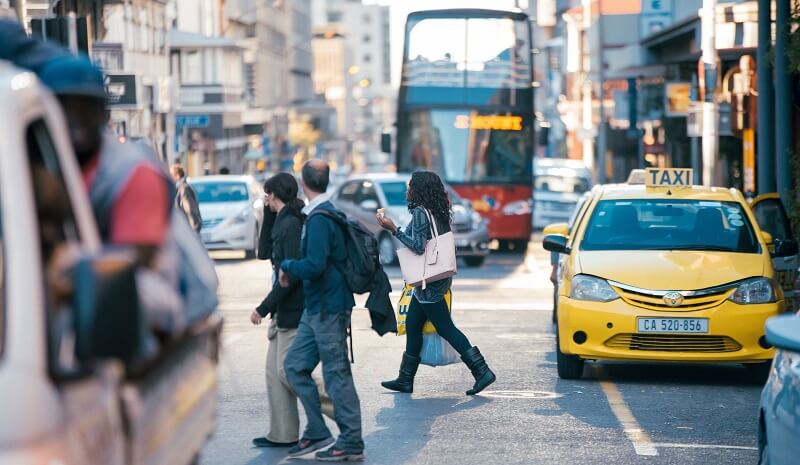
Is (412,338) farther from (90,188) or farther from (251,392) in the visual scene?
(90,188)

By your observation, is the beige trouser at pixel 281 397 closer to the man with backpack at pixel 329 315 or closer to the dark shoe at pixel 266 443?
the dark shoe at pixel 266 443

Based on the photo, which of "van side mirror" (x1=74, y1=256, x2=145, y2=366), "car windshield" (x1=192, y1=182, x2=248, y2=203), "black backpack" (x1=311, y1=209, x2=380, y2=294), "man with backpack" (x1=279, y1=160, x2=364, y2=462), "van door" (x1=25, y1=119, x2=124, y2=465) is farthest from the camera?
"car windshield" (x1=192, y1=182, x2=248, y2=203)

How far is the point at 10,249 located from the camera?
13.1 ft

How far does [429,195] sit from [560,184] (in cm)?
3306

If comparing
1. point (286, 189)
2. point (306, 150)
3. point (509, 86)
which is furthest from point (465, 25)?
point (306, 150)

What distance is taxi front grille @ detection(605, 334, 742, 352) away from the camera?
506 inches

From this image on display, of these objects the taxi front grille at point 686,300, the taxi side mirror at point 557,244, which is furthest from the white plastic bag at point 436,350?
the taxi side mirror at point 557,244

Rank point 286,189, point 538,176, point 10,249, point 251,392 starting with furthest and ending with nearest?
point 538,176 → point 251,392 → point 286,189 → point 10,249

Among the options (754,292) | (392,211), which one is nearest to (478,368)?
(754,292)

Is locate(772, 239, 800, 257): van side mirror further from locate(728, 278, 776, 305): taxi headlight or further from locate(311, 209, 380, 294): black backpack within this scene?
locate(311, 209, 380, 294): black backpack

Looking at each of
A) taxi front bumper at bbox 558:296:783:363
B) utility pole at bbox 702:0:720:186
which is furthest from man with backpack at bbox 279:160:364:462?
utility pole at bbox 702:0:720:186

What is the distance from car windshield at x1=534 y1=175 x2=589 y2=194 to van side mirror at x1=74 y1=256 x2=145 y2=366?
136ft

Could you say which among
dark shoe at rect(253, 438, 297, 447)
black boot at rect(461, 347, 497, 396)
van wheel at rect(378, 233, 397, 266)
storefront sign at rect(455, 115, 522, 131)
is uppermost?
storefront sign at rect(455, 115, 522, 131)

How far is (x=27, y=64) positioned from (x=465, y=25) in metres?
29.8
